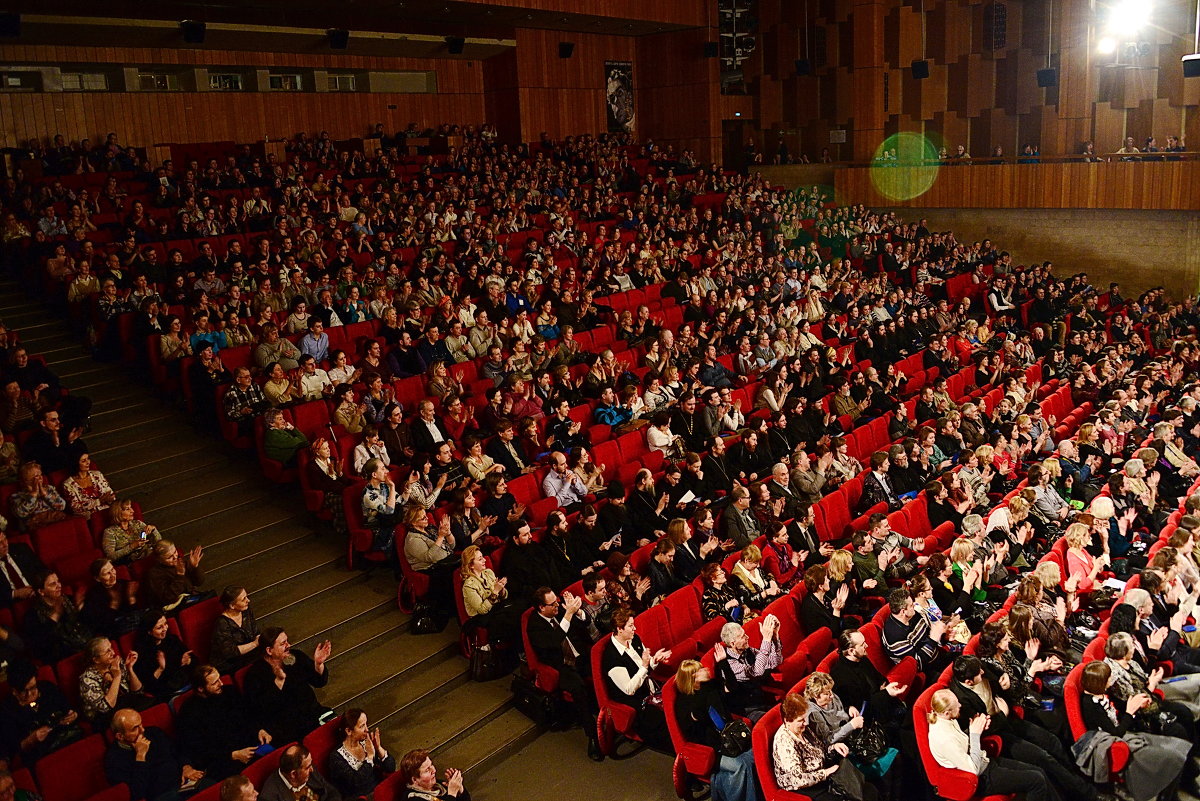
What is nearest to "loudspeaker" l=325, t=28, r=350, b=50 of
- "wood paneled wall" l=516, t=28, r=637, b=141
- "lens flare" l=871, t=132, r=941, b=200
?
"wood paneled wall" l=516, t=28, r=637, b=141

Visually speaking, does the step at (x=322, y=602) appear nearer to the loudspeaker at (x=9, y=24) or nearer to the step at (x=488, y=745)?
the step at (x=488, y=745)

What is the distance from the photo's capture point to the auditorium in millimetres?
3420

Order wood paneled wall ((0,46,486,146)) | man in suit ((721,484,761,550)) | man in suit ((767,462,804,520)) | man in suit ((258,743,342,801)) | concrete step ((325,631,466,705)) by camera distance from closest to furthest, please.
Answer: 1. man in suit ((258,743,342,801))
2. concrete step ((325,631,466,705))
3. man in suit ((721,484,761,550))
4. man in suit ((767,462,804,520))
5. wood paneled wall ((0,46,486,146))

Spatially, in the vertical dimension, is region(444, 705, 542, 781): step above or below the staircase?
below

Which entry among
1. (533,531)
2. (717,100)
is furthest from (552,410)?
(717,100)

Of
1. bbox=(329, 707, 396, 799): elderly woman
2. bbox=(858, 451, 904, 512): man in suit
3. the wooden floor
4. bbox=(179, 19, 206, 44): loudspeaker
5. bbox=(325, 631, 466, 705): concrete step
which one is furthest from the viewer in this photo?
bbox=(179, 19, 206, 44): loudspeaker

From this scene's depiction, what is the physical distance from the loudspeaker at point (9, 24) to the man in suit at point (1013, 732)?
957cm

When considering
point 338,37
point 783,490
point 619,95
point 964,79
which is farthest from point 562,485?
point 964,79

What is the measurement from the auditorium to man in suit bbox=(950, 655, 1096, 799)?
0.01m

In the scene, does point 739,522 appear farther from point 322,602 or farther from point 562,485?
point 322,602

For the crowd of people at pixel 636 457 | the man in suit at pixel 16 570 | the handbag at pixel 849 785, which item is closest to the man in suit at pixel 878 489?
the crowd of people at pixel 636 457

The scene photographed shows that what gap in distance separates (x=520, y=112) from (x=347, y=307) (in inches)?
289

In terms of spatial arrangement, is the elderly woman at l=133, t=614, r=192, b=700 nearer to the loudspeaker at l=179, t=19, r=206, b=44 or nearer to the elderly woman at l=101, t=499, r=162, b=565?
the elderly woman at l=101, t=499, r=162, b=565

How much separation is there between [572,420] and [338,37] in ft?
24.4
